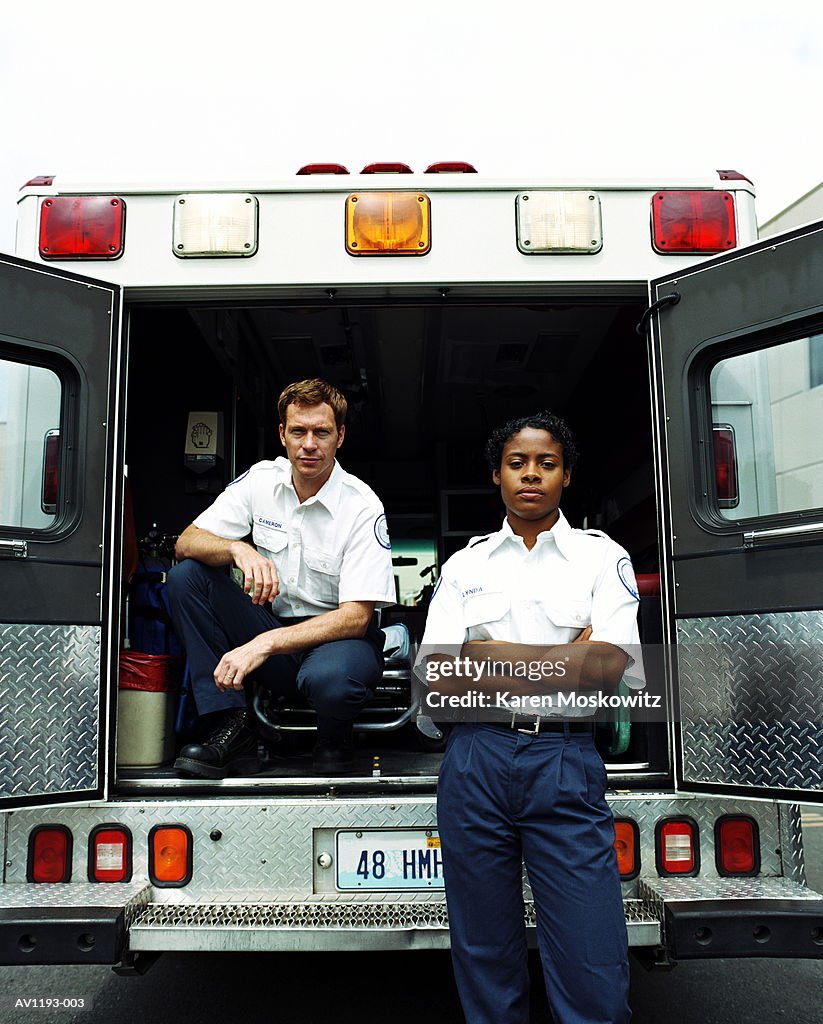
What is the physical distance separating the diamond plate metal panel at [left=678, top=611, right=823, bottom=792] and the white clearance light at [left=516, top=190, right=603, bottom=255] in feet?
3.88

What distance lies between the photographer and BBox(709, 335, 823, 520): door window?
8.79 feet

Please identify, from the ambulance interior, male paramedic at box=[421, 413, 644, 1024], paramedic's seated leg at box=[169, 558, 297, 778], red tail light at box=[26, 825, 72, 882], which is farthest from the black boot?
male paramedic at box=[421, 413, 644, 1024]

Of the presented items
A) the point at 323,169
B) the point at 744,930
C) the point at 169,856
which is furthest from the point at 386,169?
the point at 744,930

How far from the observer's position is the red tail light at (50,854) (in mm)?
2613

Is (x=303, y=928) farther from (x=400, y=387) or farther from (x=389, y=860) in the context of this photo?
(x=400, y=387)

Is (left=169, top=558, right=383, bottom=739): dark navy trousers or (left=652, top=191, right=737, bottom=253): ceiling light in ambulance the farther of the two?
(left=169, top=558, right=383, bottom=739): dark navy trousers

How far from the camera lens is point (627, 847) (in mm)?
2623

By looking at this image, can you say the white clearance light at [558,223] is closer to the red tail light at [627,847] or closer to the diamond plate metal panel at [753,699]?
the diamond plate metal panel at [753,699]

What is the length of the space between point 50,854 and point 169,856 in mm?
332

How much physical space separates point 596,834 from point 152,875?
4.17 ft

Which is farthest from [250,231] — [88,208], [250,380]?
[250,380]

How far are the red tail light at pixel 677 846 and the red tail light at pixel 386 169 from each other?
2105 millimetres

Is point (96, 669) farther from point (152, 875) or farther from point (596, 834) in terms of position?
point (596, 834)

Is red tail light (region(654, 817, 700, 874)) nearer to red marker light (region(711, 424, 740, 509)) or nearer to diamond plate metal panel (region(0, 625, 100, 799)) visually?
red marker light (region(711, 424, 740, 509))
